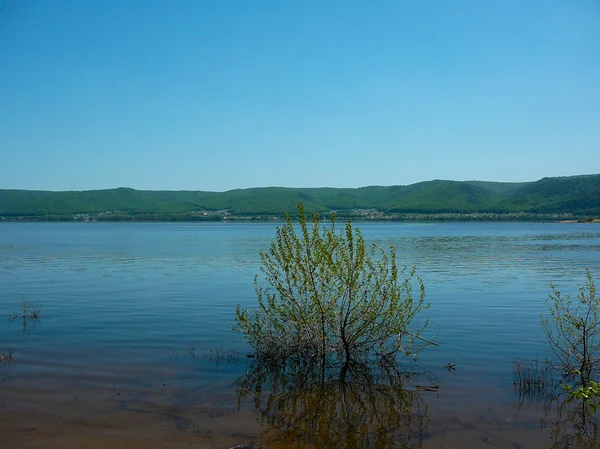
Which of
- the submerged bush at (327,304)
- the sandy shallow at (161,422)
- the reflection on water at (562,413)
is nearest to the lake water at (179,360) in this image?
the sandy shallow at (161,422)

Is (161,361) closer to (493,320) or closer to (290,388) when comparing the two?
(290,388)

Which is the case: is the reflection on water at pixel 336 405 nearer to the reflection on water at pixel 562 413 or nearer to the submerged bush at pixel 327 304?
the submerged bush at pixel 327 304

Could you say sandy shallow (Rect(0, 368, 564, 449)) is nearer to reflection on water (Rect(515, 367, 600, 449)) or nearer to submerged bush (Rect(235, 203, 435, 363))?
reflection on water (Rect(515, 367, 600, 449))

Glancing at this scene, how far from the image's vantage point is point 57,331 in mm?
19703

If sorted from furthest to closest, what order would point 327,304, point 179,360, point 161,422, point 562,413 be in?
point 179,360 → point 327,304 → point 562,413 → point 161,422

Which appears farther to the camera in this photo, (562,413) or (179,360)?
(179,360)

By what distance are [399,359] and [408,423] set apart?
4.83m

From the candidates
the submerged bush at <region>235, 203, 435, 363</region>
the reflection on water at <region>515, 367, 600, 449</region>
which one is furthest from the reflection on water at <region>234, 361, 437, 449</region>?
the reflection on water at <region>515, 367, 600, 449</region>

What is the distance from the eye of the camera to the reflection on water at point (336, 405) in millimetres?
10867

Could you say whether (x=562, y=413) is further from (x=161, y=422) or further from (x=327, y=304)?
(x=161, y=422)

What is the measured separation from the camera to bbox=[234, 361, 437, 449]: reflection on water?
10867mm

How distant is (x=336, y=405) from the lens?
12.7 m

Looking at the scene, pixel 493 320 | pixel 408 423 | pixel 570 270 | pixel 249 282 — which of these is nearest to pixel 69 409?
pixel 408 423

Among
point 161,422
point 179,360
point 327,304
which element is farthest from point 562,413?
point 179,360
